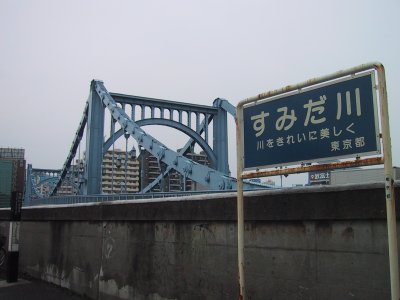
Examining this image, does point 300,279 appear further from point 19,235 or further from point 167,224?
point 19,235

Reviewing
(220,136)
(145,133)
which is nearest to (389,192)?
(145,133)

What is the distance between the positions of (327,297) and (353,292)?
0.28 meters

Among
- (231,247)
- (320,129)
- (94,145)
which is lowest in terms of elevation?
(231,247)

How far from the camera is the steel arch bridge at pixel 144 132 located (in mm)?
24859

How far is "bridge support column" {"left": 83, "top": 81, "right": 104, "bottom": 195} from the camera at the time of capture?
31922mm

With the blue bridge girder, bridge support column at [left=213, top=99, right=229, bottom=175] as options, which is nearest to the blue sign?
the blue bridge girder

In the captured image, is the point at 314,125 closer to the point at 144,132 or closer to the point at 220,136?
the point at 144,132

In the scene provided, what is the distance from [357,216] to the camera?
371 centimetres

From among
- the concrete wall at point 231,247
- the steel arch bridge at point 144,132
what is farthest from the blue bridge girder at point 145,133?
the concrete wall at point 231,247

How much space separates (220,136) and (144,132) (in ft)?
44.3

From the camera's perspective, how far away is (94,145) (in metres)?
33.1

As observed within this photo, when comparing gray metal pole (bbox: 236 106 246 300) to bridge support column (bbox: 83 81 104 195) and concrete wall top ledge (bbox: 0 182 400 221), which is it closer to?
concrete wall top ledge (bbox: 0 182 400 221)

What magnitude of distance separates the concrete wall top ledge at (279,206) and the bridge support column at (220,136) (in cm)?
3177

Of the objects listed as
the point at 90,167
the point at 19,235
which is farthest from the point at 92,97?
the point at 19,235
